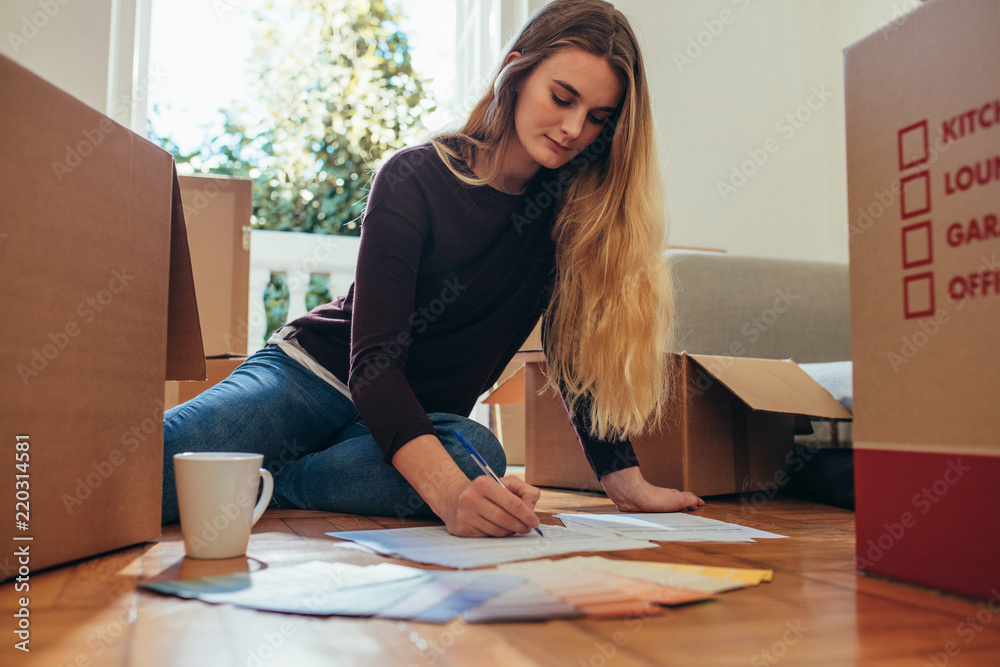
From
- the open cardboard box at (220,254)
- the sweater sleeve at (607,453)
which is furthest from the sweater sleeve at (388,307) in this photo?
the open cardboard box at (220,254)

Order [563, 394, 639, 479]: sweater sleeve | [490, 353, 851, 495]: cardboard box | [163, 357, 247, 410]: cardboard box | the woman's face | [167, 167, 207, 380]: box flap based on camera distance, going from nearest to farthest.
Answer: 1. [167, 167, 207, 380]: box flap
2. the woman's face
3. [563, 394, 639, 479]: sweater sleeve
4. [490, 353, 851, 495]: cardboard box
5. [163, 357, 247, 410]: cardboard box

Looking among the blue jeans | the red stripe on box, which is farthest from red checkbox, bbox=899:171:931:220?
the blue jeans

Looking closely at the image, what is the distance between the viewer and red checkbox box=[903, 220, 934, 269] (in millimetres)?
554

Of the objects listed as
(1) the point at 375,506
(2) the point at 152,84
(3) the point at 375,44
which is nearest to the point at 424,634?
(1) the point at 375,506

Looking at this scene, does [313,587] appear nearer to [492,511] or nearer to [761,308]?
[492,511]

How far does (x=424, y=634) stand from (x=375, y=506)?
0.55 m

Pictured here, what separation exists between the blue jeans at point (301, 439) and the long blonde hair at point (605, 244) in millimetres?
185

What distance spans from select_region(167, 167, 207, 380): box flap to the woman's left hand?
0.58 metres

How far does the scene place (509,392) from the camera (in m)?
1.66

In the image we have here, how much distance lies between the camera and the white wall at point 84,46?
186 centimetres

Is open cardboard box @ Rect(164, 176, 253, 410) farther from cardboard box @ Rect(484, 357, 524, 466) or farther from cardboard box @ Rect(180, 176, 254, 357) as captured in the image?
cardboard box @ Rect(484, 357, 524, 466)

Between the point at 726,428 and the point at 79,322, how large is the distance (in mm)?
1004

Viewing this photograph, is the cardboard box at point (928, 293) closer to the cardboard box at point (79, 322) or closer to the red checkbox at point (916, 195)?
the red checkbox at point (916, 195)

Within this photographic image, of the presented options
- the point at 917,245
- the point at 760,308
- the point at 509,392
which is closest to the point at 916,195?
the point at 917,245
